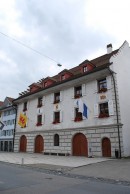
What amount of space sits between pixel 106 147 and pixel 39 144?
12.3m

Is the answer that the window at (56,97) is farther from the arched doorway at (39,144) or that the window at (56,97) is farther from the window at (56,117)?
the arched doorway at (39,144)

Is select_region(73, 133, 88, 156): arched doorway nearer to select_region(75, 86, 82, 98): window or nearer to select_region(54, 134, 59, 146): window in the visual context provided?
select_region(54, 134, 59, 146): window

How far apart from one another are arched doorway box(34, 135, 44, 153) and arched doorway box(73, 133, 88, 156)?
22.4ft

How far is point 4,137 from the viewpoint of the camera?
40.1 metres

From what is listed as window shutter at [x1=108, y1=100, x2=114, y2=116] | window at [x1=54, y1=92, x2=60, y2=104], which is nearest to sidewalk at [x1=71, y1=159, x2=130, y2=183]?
window shutter at [x1=108, y1=100, x2=114, y2=116]

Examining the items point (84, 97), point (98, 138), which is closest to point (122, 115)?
point (98, 138)

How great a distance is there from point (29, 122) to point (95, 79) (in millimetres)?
14455

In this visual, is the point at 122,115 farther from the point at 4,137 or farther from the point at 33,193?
the point at 4,137

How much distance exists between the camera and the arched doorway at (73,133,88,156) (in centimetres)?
2388

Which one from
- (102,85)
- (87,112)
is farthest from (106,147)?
(102,85)

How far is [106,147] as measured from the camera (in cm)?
2172

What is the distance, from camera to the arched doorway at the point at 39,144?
98.4 ft

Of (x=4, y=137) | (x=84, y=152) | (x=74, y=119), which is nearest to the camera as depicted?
(x=84, y=152)

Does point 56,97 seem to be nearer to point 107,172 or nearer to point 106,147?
point 106,147
